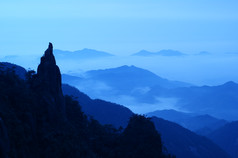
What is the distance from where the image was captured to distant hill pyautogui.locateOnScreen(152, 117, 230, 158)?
5809 cm

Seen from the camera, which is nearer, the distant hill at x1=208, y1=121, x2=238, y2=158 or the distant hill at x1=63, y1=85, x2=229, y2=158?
the distant hill at x1=63, y1=85, x2=229, y2=158

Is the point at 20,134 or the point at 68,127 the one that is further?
the point at 68,127

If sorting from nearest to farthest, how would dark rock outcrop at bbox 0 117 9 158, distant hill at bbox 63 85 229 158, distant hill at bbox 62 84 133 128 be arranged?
dark rock outcrop at bbox 0 117 9 158 < distant hill at bbox 62 84 133 128 < distant hill at bbox 63 85 229 158

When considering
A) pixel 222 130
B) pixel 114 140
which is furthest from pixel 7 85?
pixel 222 130

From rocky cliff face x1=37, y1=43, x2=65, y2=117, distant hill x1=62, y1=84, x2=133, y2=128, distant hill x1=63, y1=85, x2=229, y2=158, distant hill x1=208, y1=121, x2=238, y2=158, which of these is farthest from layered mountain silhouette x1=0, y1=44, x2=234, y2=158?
distant hill x1=208, y1=121, x2=238, y2=158

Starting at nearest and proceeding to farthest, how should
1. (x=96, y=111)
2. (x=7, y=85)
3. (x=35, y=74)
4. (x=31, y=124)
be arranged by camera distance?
(x=31, y=124) → (x=7, y=85) → (x=35, y=74) → (x=96, y=111)

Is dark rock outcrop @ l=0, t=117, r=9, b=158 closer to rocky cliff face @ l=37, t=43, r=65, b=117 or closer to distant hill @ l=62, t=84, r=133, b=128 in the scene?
rocky cliff face @ l=37, t=43, r=65, b=117

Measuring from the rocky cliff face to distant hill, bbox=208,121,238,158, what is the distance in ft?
213

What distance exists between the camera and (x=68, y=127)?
20.5m

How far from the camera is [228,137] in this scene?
265 ft

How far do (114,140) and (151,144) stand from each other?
3.16m

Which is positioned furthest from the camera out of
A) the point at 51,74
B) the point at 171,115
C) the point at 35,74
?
the point at 171,115

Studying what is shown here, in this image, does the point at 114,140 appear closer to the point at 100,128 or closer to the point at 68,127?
the point at 100,128

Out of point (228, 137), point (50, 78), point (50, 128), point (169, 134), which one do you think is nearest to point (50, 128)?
point (50, 128)
